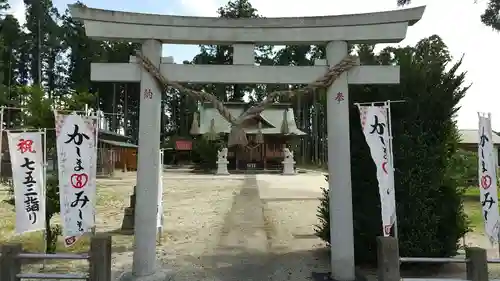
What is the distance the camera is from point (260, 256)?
23.9ft

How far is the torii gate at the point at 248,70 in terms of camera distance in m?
5.64

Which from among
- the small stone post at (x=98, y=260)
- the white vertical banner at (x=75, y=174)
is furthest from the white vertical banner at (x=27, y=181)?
the small stone post at (x=98, y=260)

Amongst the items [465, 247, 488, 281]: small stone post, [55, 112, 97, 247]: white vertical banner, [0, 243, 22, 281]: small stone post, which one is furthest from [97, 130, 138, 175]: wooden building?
[465, 247, 488, 281]: small stone post

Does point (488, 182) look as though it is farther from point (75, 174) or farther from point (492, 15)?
point (492, 15)

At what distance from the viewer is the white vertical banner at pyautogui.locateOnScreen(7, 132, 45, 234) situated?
5.66m

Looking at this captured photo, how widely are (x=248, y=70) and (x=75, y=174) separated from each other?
9.03 feet

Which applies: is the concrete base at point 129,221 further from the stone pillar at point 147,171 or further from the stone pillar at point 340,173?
the stone pillar at point 340,173

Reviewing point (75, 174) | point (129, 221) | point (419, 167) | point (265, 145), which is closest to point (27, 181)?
point (75, 174)

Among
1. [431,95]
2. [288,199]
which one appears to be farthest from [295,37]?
[288,199]

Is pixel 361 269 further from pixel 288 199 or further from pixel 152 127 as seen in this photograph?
pixel 288 199

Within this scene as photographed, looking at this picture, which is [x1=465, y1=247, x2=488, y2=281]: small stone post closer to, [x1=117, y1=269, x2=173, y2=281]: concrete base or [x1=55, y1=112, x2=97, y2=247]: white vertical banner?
[x1=117, y1=269, x2=173, y2=281]: concrete base

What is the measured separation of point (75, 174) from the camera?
5379mm

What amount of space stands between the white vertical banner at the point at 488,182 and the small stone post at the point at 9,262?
18.8 feet

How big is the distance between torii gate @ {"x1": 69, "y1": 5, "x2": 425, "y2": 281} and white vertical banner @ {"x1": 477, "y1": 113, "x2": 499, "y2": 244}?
1383mm
